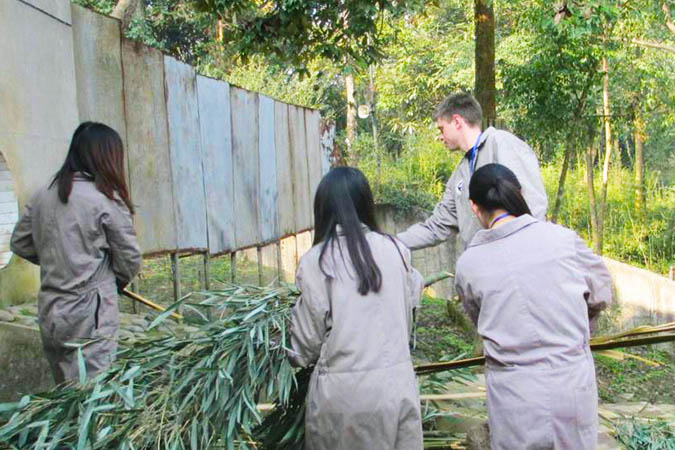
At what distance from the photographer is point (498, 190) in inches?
123

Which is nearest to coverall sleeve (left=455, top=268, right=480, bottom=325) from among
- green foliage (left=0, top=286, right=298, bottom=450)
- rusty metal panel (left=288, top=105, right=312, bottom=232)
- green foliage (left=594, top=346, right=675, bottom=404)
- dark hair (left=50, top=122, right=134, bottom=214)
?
green foliage (left=0, top=286, right=298, bottom=450)

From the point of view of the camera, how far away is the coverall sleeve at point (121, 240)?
145 inches

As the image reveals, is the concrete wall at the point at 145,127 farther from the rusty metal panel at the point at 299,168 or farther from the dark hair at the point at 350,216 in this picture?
the dark hair at the point at 350,216

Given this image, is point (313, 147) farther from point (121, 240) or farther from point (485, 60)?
point (121, 240)

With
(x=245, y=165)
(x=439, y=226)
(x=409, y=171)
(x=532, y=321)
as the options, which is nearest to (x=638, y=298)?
(x=409, y=171)

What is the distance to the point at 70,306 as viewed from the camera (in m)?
3.62

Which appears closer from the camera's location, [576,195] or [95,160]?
[95,160]

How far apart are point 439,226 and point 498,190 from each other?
1628 mm

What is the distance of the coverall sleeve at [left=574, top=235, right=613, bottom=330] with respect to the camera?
10.1 feet

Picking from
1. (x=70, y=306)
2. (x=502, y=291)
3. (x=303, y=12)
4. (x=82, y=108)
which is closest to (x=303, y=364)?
(x=502, y=291)

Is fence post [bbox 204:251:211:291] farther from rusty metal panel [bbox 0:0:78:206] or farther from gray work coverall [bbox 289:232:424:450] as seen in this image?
gray work coverall [bbox 289:232:424:450]

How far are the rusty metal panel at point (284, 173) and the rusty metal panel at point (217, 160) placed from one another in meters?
1.71

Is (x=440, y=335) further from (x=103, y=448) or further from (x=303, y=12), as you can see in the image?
(x=103, y=448)

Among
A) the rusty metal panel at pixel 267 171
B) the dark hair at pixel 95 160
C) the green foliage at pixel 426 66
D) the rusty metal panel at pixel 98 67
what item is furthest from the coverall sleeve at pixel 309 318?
the green foliage at pixel 426 66
